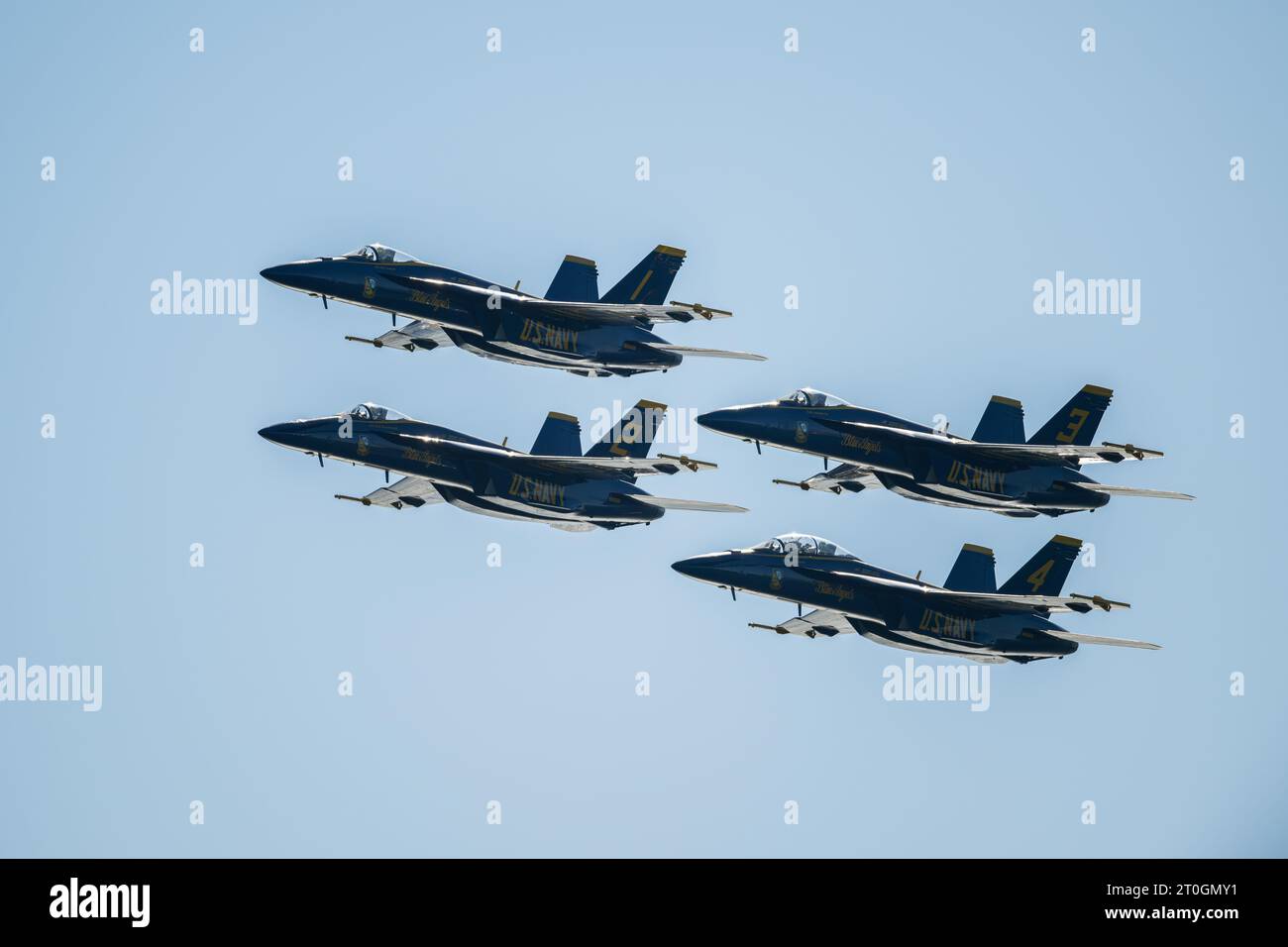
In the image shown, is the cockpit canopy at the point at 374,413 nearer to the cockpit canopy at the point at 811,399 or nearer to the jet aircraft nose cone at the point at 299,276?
the jet aircraft nose cone at the point at 299,276

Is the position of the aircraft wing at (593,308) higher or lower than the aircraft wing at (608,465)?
higher

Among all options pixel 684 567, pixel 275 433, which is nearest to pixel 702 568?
pixel 684 567

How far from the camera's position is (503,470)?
249ft

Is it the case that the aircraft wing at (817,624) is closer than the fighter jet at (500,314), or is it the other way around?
the fighter jet at (500,314)

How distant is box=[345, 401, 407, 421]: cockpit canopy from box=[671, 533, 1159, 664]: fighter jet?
8.64 metres

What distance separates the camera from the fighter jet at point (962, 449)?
3017 inches

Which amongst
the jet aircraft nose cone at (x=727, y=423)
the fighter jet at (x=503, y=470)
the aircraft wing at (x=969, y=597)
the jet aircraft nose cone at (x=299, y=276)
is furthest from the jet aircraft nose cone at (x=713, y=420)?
the jet aircraft nose cone at (x=299, y=276)

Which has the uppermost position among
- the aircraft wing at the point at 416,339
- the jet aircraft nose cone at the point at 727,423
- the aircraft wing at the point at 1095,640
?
the aircraft wing at the point at 416,339

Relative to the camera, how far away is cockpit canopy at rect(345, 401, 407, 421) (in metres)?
77.1

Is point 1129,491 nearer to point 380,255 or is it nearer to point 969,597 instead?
point 969,597

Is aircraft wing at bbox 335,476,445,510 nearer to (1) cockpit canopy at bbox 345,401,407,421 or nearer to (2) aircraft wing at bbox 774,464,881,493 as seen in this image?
(1) cockpit canopy at bbox 345,401,407,421

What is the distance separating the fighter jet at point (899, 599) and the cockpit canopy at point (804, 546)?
3cm

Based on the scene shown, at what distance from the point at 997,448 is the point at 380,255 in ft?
57.0
